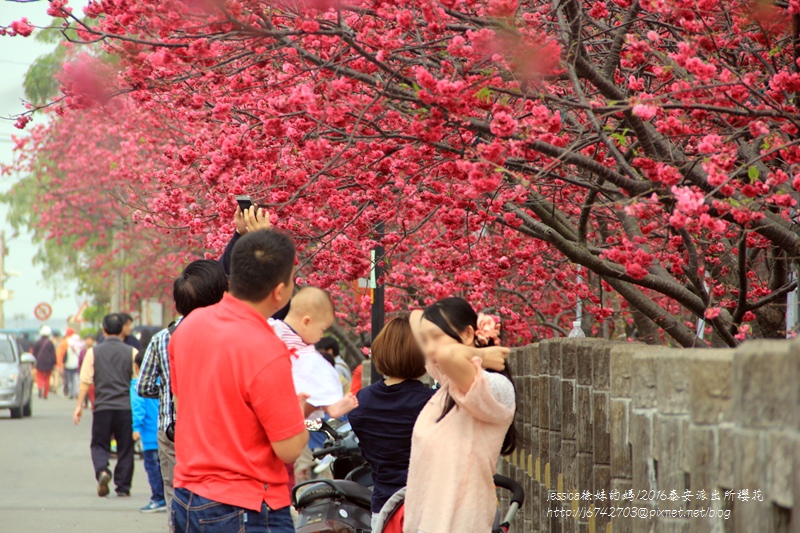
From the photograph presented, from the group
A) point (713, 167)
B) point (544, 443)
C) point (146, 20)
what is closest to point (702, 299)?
point (544, 443)

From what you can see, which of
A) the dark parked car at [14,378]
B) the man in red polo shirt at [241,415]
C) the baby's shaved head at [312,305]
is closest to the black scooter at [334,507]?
the baby's shaved head at [312,305]

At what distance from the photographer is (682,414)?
359 centimetres

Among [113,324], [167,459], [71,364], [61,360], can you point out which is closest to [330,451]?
[167,459]

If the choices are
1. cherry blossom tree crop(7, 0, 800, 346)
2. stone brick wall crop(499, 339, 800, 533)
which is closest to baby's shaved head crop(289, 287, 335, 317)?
cherry blossom tree crop(7, 0, 800, 346)

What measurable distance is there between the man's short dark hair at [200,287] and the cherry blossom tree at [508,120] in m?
0.70

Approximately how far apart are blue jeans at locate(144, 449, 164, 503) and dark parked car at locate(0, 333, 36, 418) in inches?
564

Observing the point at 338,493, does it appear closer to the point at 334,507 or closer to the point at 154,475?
the point at 334,507

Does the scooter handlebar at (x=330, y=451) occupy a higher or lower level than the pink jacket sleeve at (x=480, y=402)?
lower

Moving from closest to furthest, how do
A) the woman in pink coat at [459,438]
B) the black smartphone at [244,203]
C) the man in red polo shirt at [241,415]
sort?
1. the man in red polo shirt at [241,415]
2. the woman in pink coat at [459,438]
3. the black smartphone at [244,203]

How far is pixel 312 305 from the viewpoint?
20.5ft

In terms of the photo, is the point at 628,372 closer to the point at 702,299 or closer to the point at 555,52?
the point at 555,52

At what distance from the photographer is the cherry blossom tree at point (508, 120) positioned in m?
5.80

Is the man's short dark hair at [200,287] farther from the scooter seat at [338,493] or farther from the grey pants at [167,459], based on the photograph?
the grey pants at [167,459]

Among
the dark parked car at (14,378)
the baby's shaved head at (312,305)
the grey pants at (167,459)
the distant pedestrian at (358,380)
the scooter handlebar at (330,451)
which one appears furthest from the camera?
the dark parked car at (14,378)
